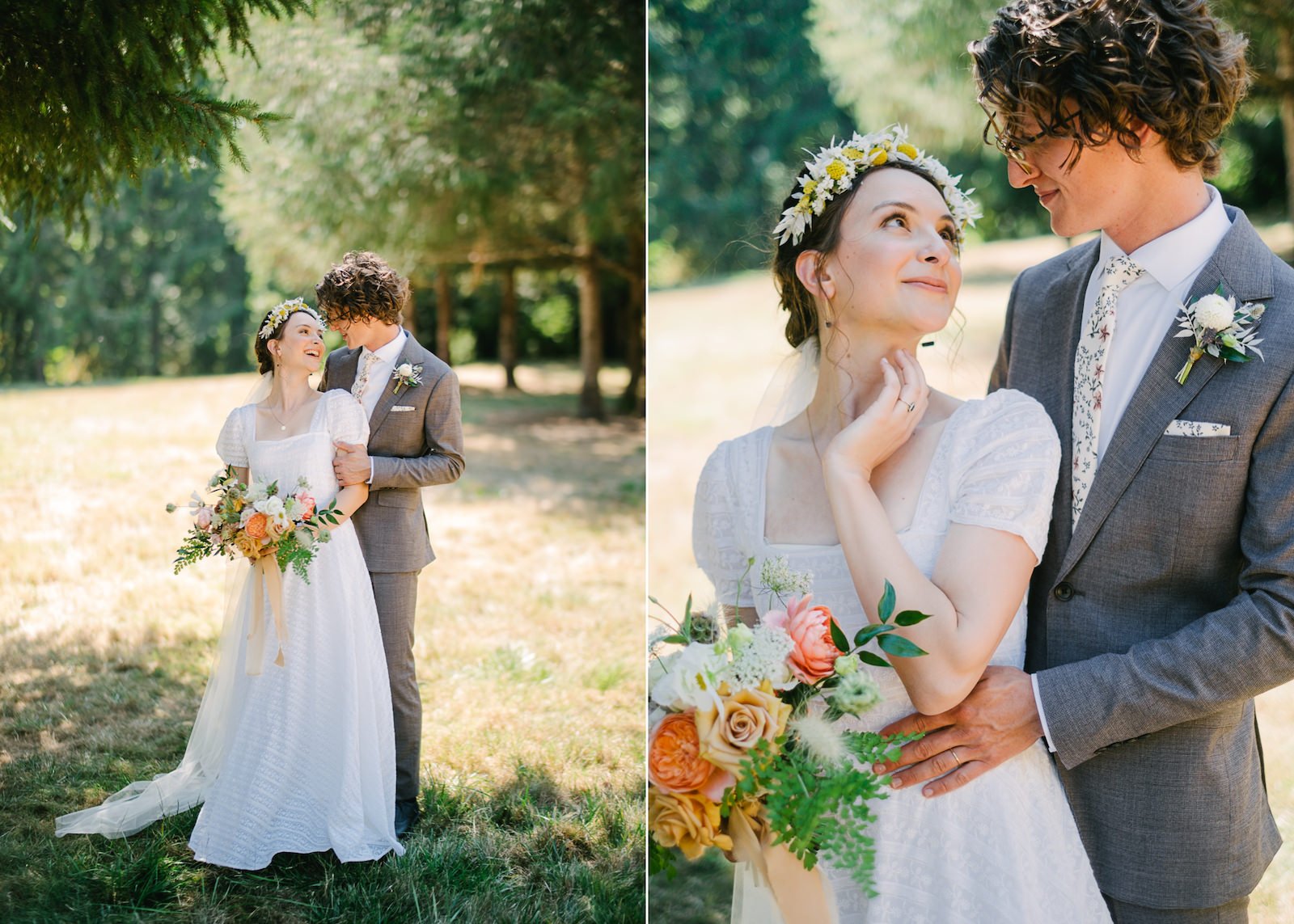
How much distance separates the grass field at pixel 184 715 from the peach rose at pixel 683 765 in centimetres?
165

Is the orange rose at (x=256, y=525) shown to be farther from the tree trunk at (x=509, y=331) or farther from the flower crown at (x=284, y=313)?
the tree trunk at (x=509, y=331)

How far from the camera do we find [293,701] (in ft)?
10.5

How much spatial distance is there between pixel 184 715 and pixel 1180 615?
306 centimetres

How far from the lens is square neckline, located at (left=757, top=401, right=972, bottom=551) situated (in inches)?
85.4

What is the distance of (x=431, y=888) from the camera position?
3.26 m

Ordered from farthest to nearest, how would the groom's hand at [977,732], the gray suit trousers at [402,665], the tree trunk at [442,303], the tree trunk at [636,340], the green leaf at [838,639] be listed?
1. the tree trunk at [636,340]
2. the tree trunk at [442,303]
3. the gray suit trousers at [402,665]
4. the groom's hand at [977,732]
5. the green leaf at [838,639]

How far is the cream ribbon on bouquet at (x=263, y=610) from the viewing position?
10.2 ft

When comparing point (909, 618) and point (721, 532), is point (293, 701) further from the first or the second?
point (909, 618)

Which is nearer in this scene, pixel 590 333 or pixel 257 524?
pixel 257 524

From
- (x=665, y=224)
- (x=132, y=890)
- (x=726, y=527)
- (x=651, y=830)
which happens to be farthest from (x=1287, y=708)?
(x=665, y=224)

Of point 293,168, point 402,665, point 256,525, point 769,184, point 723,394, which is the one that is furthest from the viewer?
point 769,184

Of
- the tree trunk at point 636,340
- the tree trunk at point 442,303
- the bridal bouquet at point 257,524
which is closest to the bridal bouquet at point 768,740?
the bridal bouquet at point 257,524

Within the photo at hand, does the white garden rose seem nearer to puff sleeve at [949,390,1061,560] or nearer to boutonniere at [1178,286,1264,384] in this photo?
boutonniere at [1178,286,1264,384]

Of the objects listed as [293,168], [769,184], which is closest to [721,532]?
[293,168]
